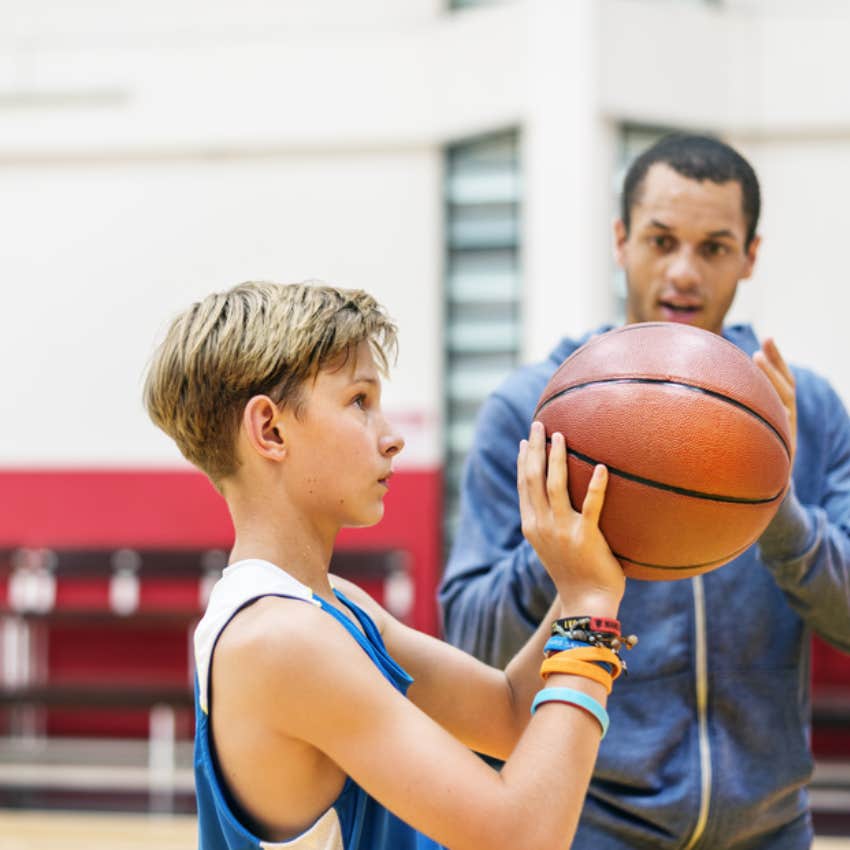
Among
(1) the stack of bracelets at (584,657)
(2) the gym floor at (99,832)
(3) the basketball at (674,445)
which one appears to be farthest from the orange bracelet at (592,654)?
(2) the gym floor at (99,832)

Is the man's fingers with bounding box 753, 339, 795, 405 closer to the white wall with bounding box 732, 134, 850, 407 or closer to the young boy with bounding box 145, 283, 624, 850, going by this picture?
the young boy with bounding box 145, 283, 624, 850

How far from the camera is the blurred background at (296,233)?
21.4ft

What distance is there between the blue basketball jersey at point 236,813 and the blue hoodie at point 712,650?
21.2 inches

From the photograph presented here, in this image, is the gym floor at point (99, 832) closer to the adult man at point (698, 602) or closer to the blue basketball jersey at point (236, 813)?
the adult man at point (698, 602)

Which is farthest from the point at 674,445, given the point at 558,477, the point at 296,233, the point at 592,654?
the point at 296,233

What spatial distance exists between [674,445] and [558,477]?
0.17m

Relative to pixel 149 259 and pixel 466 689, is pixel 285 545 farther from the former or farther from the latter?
pixel 149 259

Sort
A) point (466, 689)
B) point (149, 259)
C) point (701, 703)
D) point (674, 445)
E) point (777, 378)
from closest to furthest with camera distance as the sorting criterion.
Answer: point (674, 445) → point (466, 689) → point (777, 378) → point (701, 703) → point (149, 259)

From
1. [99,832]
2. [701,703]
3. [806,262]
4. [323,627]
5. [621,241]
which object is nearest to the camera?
[323,627]

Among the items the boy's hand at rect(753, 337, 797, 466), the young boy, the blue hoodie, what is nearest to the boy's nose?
the young boy

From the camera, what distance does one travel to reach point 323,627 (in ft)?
4.84

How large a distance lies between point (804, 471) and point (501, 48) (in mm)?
4802

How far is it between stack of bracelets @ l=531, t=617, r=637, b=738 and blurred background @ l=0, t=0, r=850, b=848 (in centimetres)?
484

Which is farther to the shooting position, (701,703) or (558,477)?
(701,703)
